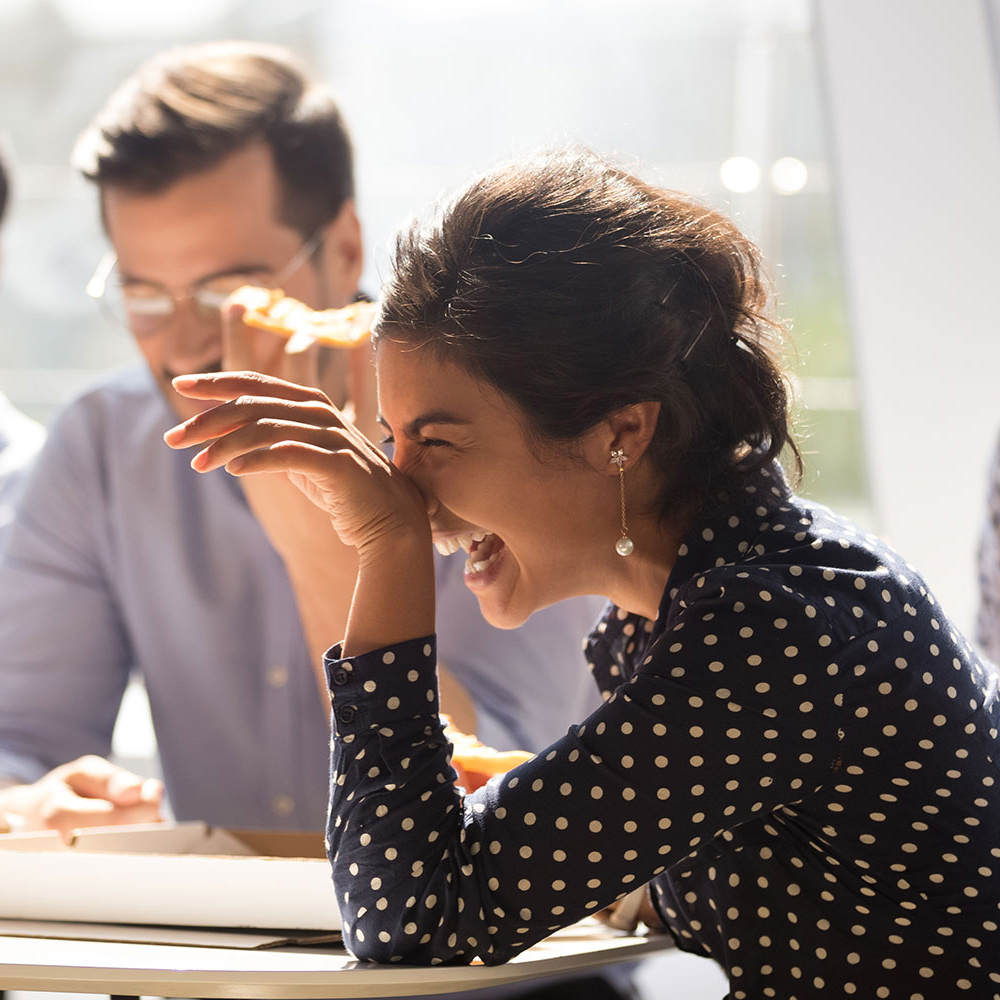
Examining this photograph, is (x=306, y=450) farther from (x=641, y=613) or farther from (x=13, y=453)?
(x=13, y=453)

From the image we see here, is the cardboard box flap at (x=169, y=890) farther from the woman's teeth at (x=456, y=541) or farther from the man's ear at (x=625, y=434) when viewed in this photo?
the man's ear at (x=625, y=434)

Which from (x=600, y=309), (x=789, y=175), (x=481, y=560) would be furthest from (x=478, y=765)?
(x=789, y=175)

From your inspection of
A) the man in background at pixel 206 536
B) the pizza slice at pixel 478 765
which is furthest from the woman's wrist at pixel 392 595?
the man in background at pixel 206 536

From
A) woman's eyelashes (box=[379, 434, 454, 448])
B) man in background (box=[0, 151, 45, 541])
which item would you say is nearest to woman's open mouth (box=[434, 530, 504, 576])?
woman's eyelashes (box=[379, 434, 454, 448])

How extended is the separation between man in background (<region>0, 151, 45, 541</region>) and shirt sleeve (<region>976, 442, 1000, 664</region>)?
1.61 m

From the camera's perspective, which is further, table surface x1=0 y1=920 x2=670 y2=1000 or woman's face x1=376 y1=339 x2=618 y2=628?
woman's face x1=376 y1=339 x2=618 y2=628

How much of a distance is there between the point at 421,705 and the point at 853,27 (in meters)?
2.27

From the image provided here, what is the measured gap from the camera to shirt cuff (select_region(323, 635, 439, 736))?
0.93 metres

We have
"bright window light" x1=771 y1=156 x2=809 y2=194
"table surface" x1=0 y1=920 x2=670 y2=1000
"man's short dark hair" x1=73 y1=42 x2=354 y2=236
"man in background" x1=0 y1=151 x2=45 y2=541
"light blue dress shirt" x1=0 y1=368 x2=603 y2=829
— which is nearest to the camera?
"table surface" x1=0 y1=920 x2=670 y2=1000

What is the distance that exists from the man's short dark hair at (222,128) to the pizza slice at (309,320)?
32cm

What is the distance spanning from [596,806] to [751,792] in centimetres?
12

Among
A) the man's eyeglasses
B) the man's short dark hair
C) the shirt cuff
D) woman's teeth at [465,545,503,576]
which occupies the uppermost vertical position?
the man's short dark hair

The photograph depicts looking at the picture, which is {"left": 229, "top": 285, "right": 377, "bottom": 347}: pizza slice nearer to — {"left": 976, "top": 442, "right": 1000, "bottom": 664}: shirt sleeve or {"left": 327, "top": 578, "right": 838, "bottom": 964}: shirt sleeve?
{"left": 327, "top": 578, "right": 838, "bottom": 964}: shirt sleeve

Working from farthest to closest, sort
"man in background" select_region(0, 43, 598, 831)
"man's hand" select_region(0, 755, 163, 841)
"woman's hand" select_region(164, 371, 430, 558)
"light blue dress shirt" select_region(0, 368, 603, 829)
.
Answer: "light blue dress shirt" select_region(0, 368, 603, 829), "man in background" select_region(0, 43, 598, 831), "man's hand" select_region(0, 755, 163, 841), "woman's hand" select_region(164, 371, 430, 558)
